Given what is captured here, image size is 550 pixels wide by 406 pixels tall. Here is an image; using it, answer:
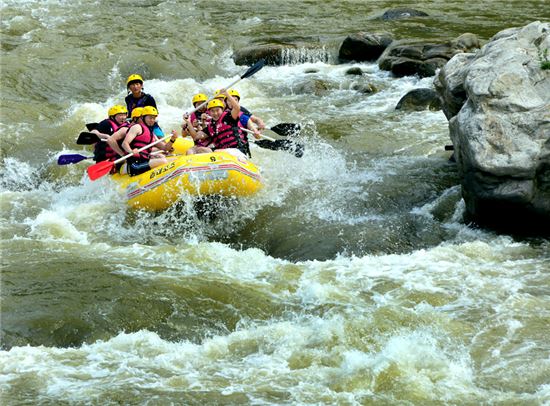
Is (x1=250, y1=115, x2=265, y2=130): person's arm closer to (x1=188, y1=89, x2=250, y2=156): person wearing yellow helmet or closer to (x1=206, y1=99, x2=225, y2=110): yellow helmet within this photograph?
(x1=188, y1=89, x2=250, y2=156): person wearing yellow helmet

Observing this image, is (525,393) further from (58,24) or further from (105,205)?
(58,24)

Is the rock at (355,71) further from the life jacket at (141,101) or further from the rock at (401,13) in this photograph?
the life jacket at (141,101)

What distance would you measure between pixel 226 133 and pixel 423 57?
21.1 feet

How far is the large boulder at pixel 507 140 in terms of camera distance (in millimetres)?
7738

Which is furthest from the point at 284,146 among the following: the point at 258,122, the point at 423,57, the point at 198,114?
the point at 423,57

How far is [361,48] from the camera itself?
16.8 m

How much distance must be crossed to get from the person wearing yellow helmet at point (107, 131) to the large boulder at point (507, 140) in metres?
4.53

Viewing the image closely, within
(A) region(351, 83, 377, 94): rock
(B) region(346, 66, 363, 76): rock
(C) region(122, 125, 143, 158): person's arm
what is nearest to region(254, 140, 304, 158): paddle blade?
(C) region(122, 125, 143, 158): person's arm

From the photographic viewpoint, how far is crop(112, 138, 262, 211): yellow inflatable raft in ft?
30.7

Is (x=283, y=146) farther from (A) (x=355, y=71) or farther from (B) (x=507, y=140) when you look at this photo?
(A) (x=355, y=71)

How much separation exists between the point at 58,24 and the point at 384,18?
8.22 meters

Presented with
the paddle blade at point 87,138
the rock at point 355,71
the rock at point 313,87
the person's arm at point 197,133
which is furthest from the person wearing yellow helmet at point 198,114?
the rock at point 355,71

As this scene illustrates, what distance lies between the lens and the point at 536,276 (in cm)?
727

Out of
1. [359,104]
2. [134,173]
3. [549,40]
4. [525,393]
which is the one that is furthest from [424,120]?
[525,393]
